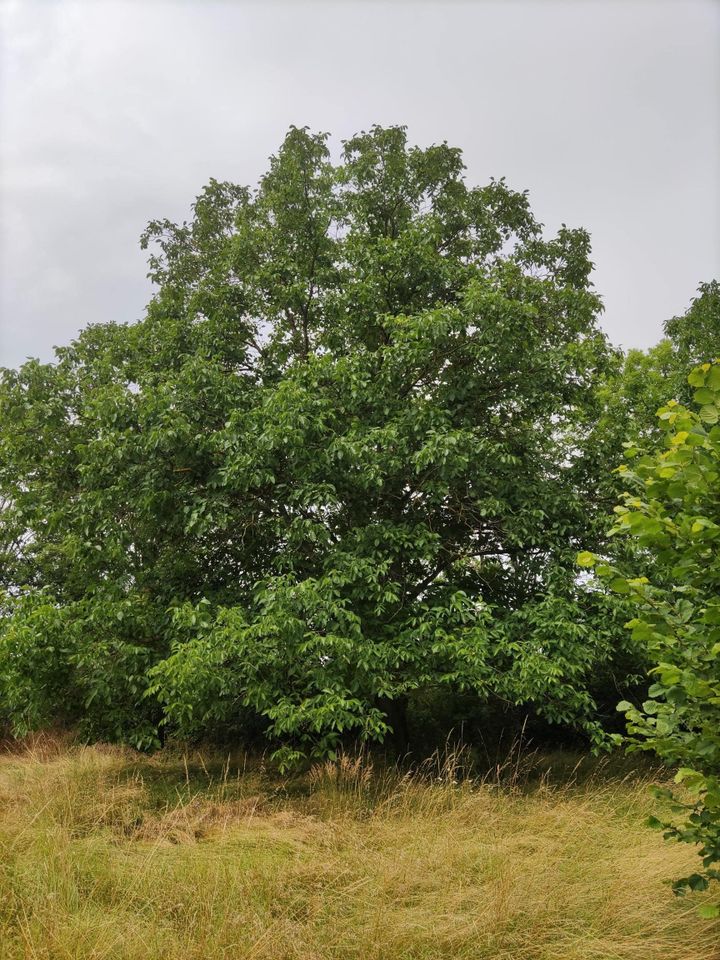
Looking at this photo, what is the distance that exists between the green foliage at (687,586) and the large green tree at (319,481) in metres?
3.60

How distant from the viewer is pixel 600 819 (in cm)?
643

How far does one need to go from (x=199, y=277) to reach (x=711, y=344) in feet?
34.7

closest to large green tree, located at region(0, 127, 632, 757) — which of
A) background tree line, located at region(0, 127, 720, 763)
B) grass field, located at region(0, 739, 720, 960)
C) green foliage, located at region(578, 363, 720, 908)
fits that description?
background tree line, located at region(0, 127, 720, 763)

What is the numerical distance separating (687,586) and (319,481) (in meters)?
5.50

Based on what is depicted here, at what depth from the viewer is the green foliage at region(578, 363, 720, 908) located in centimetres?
310

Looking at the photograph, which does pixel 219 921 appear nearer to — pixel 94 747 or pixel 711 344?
pixel 94 747

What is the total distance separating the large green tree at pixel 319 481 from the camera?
7.42 m

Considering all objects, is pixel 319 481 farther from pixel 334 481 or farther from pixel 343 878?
pixel 343 878

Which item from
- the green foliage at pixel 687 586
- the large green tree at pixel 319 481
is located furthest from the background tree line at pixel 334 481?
the green foliage at pixel 687 586

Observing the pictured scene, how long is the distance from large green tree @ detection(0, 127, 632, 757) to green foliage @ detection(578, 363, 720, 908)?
3597 mm

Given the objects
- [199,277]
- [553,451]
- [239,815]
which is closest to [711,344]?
[553,451]

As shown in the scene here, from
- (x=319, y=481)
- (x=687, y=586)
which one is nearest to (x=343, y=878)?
(x=687, y=586)

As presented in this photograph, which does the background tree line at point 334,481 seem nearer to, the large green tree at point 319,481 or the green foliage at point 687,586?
the large green tree at point 319,481

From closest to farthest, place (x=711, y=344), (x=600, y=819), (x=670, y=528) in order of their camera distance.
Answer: (x=670, y=528) → (x=600, y=819) → (x=711, y=344)
